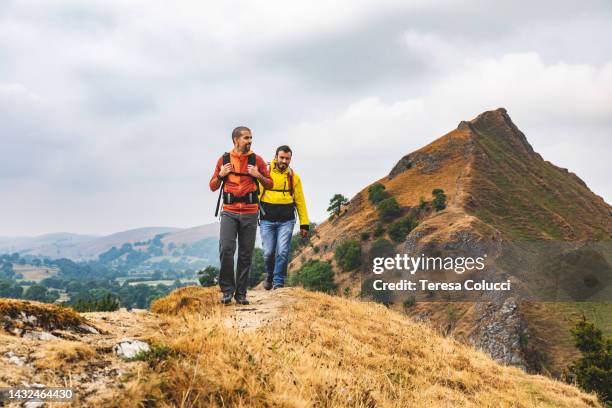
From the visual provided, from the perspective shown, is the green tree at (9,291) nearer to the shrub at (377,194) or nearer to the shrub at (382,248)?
the shrub at (377,194)

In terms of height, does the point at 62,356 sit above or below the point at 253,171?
below

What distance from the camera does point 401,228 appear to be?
84375 mm

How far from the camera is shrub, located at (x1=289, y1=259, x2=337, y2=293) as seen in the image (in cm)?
7750

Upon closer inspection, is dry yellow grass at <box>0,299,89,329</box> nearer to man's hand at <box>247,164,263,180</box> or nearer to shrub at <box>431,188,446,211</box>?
man's hand at <box>247,164,263,180</box>

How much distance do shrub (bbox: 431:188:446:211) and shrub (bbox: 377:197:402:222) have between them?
775 centimetres

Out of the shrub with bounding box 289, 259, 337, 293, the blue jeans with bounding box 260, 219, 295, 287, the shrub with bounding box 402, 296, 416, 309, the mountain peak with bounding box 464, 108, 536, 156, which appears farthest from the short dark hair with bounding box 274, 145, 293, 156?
the mountain peak with bounding box 464, 108, 536, 156

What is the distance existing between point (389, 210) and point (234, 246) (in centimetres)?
8545

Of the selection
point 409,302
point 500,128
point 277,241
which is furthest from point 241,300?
point 500,128

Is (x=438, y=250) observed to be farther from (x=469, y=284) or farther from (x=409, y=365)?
(x=409, y=365)

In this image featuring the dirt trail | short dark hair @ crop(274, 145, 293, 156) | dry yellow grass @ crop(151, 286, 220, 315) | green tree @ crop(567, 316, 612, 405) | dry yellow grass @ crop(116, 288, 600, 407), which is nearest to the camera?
dry yellow grass @ crop(116, 288, 600, 407)

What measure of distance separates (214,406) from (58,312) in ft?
8.28

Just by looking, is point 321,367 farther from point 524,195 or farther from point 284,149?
point 524,195

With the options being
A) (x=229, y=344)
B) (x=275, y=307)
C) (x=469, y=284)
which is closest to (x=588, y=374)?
(x=469, y=284)

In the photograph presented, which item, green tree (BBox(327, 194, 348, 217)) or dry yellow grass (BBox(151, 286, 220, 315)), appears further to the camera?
green tree (BBox(327, 194, 348, 217))
